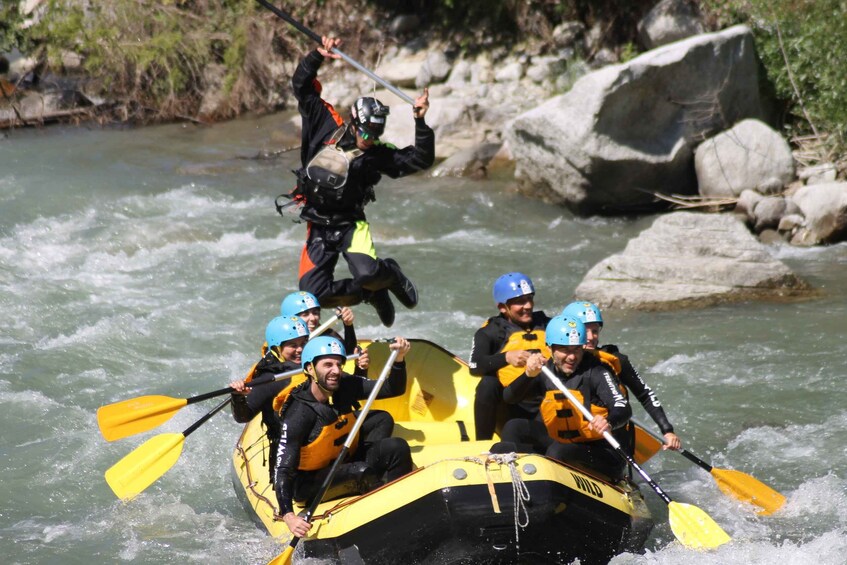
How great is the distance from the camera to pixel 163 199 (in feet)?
41.1

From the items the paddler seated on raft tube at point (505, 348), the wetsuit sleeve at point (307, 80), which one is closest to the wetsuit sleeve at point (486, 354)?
the paddler seated on raft tube at point (505, 348)

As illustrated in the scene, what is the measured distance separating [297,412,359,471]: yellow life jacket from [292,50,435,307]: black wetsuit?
149cm

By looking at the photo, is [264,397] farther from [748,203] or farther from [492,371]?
[748,203]

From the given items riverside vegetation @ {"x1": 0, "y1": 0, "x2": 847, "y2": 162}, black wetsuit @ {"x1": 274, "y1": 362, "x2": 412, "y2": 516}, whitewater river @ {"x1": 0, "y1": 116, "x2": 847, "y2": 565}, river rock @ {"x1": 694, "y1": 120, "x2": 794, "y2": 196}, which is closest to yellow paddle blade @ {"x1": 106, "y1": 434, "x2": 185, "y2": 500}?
whitewater river @ {"x1": 0, "y1": 116, "x2": 847, "y2": 565}

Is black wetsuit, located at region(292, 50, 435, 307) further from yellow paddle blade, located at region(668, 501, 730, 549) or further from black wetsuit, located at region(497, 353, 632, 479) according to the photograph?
yellow paddle blade, located at region(668, 501, 730, 549)

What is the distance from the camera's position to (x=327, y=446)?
549cm

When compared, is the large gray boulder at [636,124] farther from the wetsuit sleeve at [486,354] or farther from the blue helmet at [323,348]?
the blue helmet at [323,348]

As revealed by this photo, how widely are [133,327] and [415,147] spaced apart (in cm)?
396

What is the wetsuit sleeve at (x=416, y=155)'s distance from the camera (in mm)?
6656

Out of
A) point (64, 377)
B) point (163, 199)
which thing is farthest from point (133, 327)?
point (163, 199)

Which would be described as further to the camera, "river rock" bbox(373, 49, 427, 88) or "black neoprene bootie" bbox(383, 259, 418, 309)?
"river rock" bbox(373, 49, 427, 88)

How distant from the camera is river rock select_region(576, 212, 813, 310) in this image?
9586 mm

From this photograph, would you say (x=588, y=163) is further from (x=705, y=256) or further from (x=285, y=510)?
(x=285, y=510)

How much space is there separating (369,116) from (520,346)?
63.1 inches
